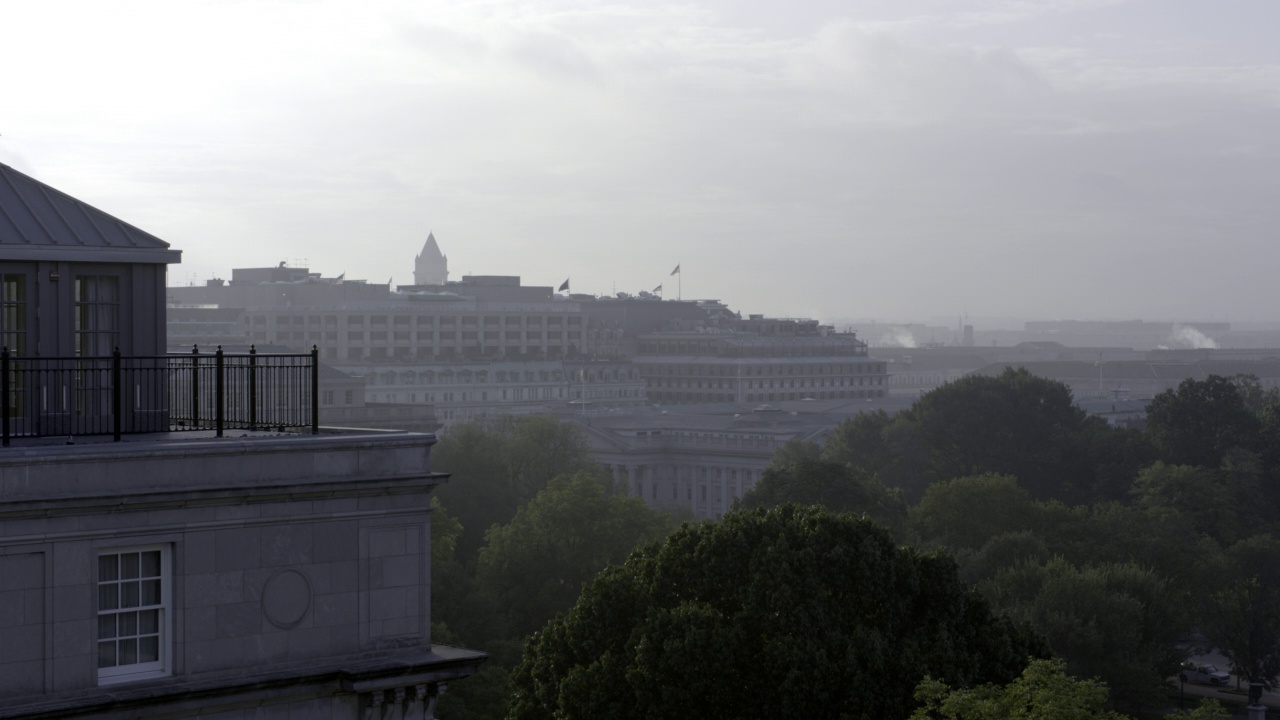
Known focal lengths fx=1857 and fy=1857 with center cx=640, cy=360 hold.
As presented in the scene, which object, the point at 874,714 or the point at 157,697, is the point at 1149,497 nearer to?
the point at 874,714

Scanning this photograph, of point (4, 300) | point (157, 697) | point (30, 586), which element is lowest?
point (157, 697)

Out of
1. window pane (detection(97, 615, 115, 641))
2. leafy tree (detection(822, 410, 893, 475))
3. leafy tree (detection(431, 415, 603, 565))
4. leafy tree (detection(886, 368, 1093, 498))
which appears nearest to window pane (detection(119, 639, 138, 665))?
window pane (detection(97, 615, 115, 641))

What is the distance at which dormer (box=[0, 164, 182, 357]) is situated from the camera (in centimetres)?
2772

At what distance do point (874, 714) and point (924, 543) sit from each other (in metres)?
57.5

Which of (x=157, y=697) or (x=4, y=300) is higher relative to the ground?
(x=4, y=300)

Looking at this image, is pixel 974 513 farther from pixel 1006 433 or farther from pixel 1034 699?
pixel 1034 699

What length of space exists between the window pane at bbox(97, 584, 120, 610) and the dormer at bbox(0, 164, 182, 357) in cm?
451

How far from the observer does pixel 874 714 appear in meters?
50.2

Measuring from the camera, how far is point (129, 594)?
2559 cm

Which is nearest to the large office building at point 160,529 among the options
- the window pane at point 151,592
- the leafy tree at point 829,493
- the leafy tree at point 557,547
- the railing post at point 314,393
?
the window pane at point 151,592

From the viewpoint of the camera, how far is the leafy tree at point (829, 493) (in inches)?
4262

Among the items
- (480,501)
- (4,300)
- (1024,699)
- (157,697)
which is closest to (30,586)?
(157,697)

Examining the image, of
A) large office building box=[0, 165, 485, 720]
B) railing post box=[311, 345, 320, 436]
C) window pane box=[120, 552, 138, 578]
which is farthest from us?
railing post box=[311, 345, 320, 436]

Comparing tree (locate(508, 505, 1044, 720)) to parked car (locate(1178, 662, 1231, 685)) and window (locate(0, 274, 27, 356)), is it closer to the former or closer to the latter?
window (locate(0, 274, 27, 356))
